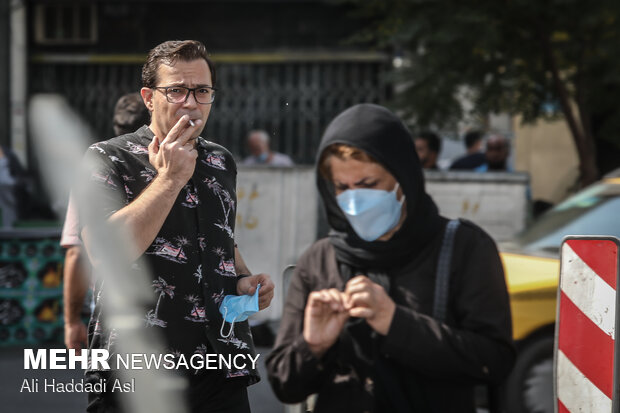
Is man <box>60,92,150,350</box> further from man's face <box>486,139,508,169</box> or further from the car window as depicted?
man's face <box>486,139,508,169</box>

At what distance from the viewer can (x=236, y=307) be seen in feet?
9.44

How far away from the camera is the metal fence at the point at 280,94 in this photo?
14.6 m

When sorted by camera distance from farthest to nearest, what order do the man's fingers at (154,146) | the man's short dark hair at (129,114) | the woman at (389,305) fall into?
the man's short dark hair at (129,114), the man's fingers at (154,146), the woman at (389,305)

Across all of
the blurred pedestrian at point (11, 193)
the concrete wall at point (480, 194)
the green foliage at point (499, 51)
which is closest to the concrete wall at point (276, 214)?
the concrete wall at point (480, 194)

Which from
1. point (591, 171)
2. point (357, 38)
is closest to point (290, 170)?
point (357, 38)

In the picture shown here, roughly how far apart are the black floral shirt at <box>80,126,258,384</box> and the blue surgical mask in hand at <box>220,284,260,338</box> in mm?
17

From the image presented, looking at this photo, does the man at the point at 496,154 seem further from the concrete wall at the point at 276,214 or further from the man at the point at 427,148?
the concrete wall at the point at 276,214

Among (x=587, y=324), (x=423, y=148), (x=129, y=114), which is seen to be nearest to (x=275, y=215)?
(x=423, y=148)

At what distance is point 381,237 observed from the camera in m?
2.85

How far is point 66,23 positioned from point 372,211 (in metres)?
13.2

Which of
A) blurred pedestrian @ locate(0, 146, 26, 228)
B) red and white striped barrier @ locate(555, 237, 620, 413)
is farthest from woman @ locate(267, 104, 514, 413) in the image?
blurred pedestrian @ locate(0, 146, 26, 228)

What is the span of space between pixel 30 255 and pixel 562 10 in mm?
5740

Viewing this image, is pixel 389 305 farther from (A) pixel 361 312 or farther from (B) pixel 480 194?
(B) pixel 480 194

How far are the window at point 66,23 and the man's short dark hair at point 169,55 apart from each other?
501 inches
